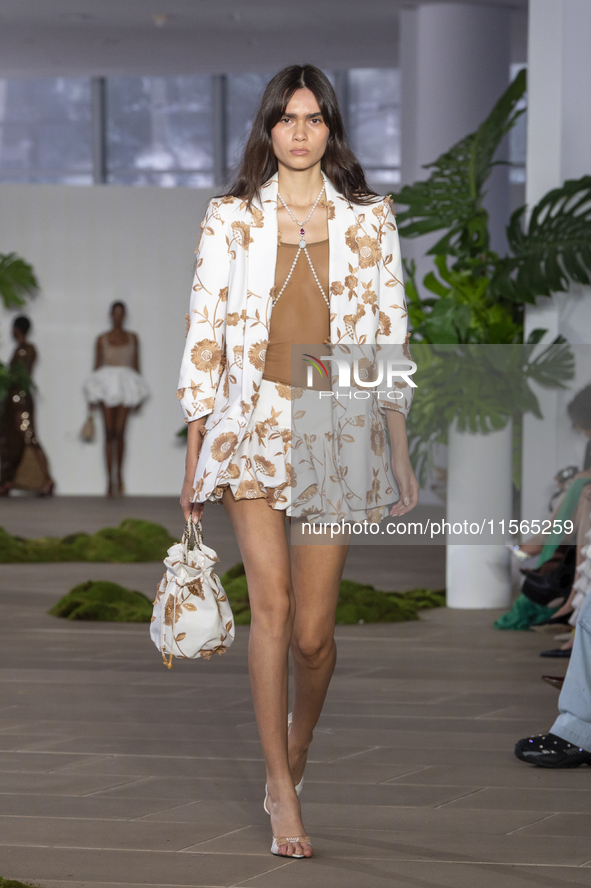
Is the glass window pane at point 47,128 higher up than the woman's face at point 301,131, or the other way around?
the glass window pane at point 47,128

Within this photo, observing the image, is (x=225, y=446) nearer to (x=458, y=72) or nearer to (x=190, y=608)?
(x=190, y=608)

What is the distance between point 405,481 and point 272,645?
404 millimetres

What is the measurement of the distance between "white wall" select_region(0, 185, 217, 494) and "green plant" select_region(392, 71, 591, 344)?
18.4 feet

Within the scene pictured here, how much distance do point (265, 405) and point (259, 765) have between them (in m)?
0.98

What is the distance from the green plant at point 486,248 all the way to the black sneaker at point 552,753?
241 cm

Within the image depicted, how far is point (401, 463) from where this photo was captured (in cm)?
230

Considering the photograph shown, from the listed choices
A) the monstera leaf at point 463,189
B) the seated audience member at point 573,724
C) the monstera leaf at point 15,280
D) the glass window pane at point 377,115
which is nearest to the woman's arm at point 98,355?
the monstera leaf at point 15,280

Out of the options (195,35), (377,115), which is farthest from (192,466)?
(377,115)

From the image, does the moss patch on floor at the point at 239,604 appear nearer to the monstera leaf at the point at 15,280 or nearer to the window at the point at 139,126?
the monstera leaf at the point at 15,280

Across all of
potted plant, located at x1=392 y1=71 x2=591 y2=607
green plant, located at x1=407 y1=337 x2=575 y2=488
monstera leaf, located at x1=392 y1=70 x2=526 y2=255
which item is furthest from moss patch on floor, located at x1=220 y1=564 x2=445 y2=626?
monstera leaf, located at x1=392 y1=70 x2=526 y2=255

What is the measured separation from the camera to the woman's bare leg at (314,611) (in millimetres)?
2236

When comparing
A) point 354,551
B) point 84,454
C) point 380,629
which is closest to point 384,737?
point 380,629

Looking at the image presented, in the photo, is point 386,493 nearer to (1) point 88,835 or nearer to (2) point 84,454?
(1) point 88,835

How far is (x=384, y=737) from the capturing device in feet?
9.89
